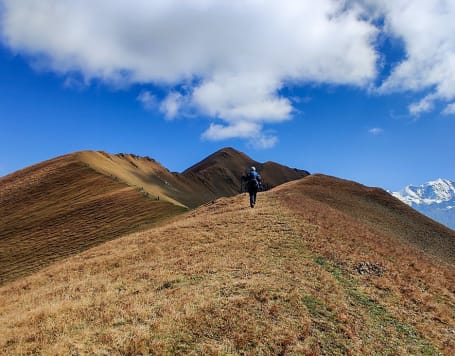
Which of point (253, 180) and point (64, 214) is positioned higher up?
point (253, 180)

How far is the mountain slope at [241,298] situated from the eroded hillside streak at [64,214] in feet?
59.9

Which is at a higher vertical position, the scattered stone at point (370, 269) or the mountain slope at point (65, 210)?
the mountain slope at point (65, 210)

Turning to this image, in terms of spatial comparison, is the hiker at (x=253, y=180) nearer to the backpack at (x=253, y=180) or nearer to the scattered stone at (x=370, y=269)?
the backpack at (x=253, y=180)

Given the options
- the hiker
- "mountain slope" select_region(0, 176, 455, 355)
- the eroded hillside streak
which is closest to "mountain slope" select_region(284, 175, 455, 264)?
the hiker

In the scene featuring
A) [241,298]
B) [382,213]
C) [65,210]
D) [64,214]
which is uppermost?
[65,210]

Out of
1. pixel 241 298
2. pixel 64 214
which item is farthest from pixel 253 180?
pixel 64 214

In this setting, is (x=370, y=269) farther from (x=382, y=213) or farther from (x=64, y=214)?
(x=64, y=214)

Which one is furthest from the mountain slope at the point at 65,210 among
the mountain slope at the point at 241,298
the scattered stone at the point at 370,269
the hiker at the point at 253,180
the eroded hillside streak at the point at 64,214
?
the scattered stone at the point at 370,269

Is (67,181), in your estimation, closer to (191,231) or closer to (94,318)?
(191,231)

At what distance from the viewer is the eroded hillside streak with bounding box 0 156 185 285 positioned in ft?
137

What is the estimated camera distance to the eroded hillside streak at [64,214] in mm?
41875

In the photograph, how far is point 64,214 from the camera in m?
53.4

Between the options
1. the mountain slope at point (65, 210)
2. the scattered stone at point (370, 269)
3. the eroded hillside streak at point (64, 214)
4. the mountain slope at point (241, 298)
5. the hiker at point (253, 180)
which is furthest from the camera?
the mountain slope at point (65, 210)

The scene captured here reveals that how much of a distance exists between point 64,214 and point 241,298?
→ 152ft
